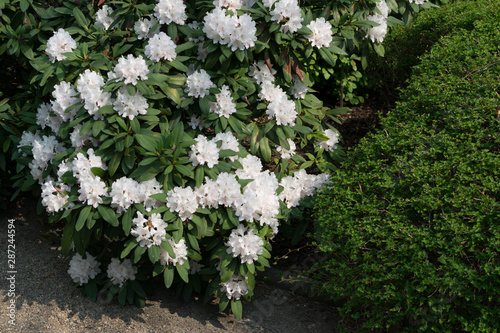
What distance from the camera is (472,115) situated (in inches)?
121

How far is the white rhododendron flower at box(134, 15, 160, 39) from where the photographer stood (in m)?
3.44

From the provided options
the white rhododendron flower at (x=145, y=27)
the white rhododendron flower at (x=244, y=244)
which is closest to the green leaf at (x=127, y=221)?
Result: the white rhododendron flower at (x=244, y=244)

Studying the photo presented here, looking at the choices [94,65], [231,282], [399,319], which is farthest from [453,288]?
[94,65]

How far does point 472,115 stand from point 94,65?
231cm

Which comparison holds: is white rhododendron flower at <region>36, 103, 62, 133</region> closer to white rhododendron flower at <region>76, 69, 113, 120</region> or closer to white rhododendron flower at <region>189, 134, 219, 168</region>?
white rhododendron flower at <region>76, 69, 113, 120</region>

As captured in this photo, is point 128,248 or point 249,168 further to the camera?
point 249,168

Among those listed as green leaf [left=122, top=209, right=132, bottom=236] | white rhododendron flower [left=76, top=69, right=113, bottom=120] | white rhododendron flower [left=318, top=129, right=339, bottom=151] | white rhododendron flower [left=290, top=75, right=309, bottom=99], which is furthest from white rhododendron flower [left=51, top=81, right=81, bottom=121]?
white rhododendron flower [left=318, top=129, right=339, bottom=151]

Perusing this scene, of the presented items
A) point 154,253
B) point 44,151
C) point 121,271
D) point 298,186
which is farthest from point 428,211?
point 44,151

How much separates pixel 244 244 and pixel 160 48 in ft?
4.22

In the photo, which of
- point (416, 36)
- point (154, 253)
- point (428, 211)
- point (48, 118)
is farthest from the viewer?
point (416, 36)

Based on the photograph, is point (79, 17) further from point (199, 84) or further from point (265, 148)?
point (265, 148)

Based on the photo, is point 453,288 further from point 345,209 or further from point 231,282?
point 231,282

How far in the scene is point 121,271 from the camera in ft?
11.3

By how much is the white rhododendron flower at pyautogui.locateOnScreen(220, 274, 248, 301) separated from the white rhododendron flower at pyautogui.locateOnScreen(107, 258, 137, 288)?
61 centimetres
